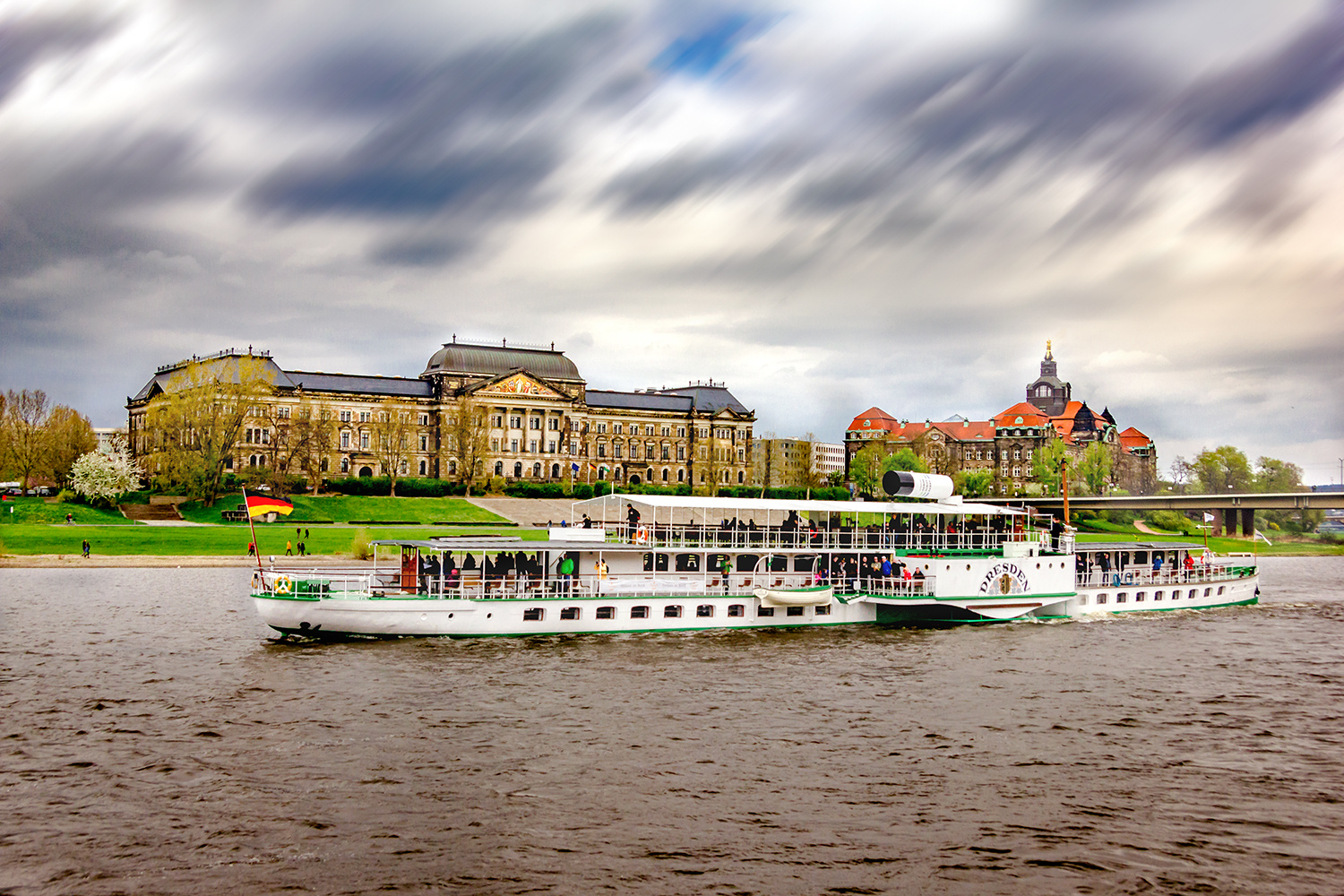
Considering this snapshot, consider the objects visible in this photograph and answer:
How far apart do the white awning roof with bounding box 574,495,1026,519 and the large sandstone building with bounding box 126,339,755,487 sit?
10092 centimetres

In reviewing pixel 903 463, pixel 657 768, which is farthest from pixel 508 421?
pixel 657 768

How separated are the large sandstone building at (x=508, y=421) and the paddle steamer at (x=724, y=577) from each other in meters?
101

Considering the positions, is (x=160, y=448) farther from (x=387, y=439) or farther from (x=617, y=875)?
(x=617, y=875)

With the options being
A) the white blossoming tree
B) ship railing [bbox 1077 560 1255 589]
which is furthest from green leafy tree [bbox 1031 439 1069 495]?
the white blossoming tree

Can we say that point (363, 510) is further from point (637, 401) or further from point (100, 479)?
point (637, 401)

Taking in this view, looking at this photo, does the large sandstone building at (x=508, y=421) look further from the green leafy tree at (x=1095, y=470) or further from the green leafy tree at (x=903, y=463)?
the green leafy tree at (x=1095, y=470)

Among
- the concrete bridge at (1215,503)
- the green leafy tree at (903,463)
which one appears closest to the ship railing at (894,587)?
the concrete bridge at (1215,503)

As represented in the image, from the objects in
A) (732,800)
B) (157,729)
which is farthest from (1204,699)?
(157,729)

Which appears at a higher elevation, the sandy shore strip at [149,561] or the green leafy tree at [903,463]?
the green leafy tree at [903,463]

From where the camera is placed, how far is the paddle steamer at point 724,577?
43.2 metres

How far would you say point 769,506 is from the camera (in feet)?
163

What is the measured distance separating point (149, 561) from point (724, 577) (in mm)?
50699

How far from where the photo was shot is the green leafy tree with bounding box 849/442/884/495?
179450 millimetres

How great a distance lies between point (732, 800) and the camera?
24.3 metres
